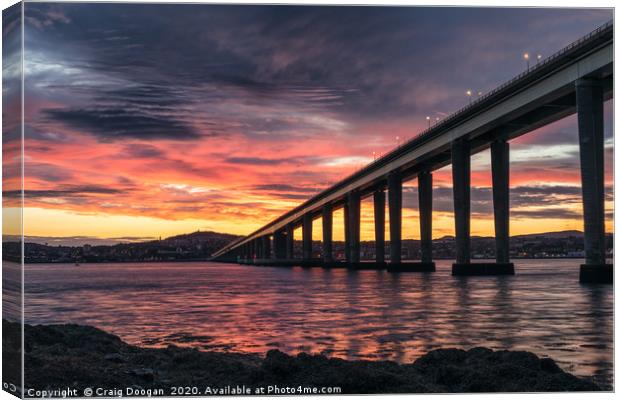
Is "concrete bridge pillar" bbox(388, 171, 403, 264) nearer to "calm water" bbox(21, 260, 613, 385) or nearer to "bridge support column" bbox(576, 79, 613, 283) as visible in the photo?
"bridge support column" bbox(576, 79, 613, 283)

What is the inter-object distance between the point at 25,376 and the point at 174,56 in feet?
24.6

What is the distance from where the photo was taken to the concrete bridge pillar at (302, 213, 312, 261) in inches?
7136

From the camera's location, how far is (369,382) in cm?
1460

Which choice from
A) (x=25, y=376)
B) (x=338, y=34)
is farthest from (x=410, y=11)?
(x=25, y=376)

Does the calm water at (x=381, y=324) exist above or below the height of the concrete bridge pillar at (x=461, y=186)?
below

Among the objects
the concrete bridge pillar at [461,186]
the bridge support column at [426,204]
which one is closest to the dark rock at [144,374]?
the concrete bridge pillar at [461,186]

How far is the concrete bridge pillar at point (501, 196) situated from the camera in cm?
8069

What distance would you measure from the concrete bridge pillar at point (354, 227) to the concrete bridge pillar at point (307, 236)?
42743 millimetres

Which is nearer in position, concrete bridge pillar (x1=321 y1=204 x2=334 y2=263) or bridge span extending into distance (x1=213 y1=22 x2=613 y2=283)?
bridge span extending into distance (x1=213 y1=22 x2=613 y2=283)

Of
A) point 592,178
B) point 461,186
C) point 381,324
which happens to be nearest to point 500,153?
point 461,186

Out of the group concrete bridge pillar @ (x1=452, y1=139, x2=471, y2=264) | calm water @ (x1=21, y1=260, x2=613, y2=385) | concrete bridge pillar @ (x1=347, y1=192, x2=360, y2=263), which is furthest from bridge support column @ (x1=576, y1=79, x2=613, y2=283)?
concrete bridge pillar @ (x1=347, y1=192, x2=360, y2=263)

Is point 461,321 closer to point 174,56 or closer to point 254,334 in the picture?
point 254,334

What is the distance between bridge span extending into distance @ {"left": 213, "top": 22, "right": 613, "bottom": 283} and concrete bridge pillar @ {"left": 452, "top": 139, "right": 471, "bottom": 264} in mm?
107

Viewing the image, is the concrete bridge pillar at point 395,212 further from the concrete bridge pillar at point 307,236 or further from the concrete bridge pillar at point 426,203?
the concrete bridge pillar at point 307,236
